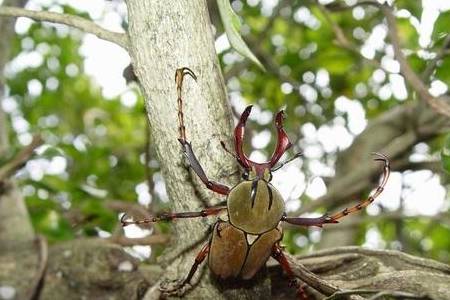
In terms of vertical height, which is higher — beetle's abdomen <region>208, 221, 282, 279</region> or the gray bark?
the gray bark

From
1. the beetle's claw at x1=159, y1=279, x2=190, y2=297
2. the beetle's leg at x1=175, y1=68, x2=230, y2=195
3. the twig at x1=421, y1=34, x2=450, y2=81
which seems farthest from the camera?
the twig at x1=421, y1=34, x2=450, y2=81

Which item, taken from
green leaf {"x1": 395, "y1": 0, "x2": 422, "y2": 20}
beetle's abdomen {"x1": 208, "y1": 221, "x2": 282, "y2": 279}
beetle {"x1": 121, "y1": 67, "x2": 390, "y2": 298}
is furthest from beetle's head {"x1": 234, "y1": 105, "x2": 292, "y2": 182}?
green leaf {"x1": 395, "y1": 0, "x2": 422, "y2": 20}

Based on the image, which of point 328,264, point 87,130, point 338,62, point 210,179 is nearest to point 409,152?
point 338,62

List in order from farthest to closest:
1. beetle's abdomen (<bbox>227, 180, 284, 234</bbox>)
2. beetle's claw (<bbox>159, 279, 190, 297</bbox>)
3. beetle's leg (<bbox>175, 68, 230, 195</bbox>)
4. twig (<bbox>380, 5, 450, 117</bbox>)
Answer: twig (<bbox>380, 5, 450, 117</bbox>), beetle's claw (<bbox>159, 279, 190, 297</bbox>), beetle's abdomen (<bbox>227, 180, 284, 234</bbox>), beetle's leg (<bbox>175, 68, 230, 195</bbox>)

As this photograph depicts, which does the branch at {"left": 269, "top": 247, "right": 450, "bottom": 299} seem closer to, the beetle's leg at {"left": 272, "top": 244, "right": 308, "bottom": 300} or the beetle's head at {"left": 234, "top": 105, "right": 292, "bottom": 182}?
the beetle's leg at {"left": 272, "top": 244, "right": 308, "bottom": 300}

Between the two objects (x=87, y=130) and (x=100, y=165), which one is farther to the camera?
(x=87, y=130)

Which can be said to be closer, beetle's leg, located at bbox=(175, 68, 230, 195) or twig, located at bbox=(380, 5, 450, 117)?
beetle's leg, located at bbox=(175, 68, 230, 195)

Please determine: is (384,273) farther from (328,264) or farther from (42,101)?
(42,101)

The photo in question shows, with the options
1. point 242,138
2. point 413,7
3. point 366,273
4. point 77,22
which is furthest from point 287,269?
point 413,7
